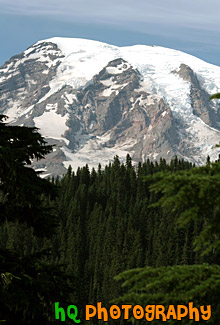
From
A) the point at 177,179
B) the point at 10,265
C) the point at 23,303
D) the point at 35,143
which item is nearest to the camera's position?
the point at 177,179

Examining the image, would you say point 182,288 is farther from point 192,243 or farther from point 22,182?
point 22,182

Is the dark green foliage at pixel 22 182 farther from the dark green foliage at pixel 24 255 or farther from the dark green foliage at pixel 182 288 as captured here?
the dark green foliage at pixel 182 288

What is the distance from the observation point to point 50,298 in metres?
15.3

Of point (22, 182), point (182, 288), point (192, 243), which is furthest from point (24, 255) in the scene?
point (192, 243)

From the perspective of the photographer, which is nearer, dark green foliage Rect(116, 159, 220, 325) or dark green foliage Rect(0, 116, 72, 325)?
dark green foliage Rect(116, 159, 220, 325)

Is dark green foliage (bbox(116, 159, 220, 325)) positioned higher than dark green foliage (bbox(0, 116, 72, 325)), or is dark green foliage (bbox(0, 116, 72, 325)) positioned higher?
dark green foliage (bbox(116, 159, 220, 325))

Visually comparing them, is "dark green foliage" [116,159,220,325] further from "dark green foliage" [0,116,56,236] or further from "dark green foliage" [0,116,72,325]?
"dark green foliage" [0,116,56,236]

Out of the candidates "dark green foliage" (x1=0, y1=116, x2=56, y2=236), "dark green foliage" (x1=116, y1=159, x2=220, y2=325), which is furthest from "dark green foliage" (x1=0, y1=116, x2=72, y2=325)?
"dark green foliage" (x1=116, y1=159, x2=220, y2=325)

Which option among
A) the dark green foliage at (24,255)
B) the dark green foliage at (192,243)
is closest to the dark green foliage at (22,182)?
the dark green foliage at (24,255)

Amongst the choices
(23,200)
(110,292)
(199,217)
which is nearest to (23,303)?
(23,200)

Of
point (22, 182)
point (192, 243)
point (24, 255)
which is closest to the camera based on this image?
point (192, 243)

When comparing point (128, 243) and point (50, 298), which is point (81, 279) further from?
point (50, 298)

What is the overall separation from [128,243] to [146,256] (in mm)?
10118

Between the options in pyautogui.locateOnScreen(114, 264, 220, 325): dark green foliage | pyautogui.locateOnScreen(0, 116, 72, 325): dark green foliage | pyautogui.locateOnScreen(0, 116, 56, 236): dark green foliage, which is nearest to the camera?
pyautogui.locateOnScreen(114, 264, 220, 325): dark green foliage
